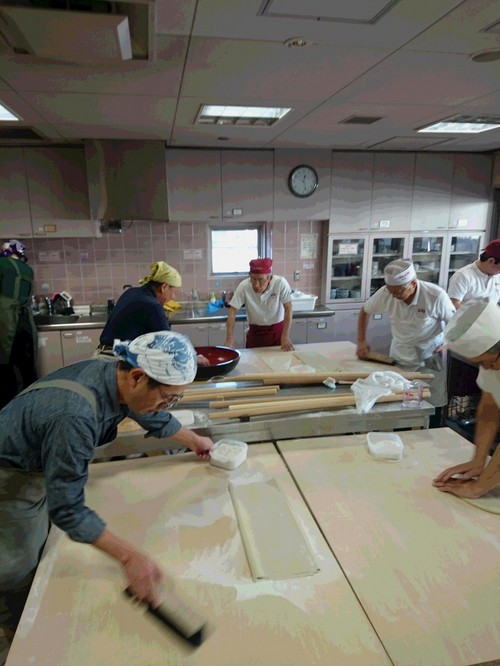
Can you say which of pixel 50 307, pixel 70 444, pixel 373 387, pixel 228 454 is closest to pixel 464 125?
pixel 373 387

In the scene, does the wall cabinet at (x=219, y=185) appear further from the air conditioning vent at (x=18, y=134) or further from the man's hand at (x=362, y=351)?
the man's hand at (x=362, y=351)

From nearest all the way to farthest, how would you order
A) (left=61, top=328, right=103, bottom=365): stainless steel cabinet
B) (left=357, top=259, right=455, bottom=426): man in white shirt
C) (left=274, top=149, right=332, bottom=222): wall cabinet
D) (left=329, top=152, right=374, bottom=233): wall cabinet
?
1. (left=357, top=259, right=455, bottom=426): man in white shirt
2. (left=61, top=328, right=103, bottom=365): stainless steel cabinet
3. (left=274, top=149, right=332, bottom=222): wall cabinet
4. (left=329, top=152, right=374, bottom=233): wall cabinet

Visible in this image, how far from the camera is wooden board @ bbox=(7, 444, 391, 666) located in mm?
907

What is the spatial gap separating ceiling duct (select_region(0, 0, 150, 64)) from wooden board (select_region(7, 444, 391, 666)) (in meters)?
1.59

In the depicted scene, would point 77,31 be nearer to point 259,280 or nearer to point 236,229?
point 259,280

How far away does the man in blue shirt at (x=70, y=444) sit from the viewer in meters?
1.06

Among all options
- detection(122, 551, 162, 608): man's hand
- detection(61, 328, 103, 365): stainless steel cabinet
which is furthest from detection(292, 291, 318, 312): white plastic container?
detection(122, 551, 162, 608): man's hand

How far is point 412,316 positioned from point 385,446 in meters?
1.30

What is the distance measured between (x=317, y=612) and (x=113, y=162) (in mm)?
3630

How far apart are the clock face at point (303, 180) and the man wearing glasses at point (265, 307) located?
136cm

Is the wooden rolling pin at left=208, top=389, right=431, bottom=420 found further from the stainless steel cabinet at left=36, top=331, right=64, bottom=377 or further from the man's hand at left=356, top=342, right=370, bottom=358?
the stainless steel cabinet at left=36, top=331, right=64, bottom=377

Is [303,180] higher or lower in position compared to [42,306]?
higher

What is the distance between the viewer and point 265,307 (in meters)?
3.31

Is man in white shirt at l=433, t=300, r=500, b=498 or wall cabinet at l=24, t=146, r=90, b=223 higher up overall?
wall cabinet at l=24, t=146, r=90, b=223
